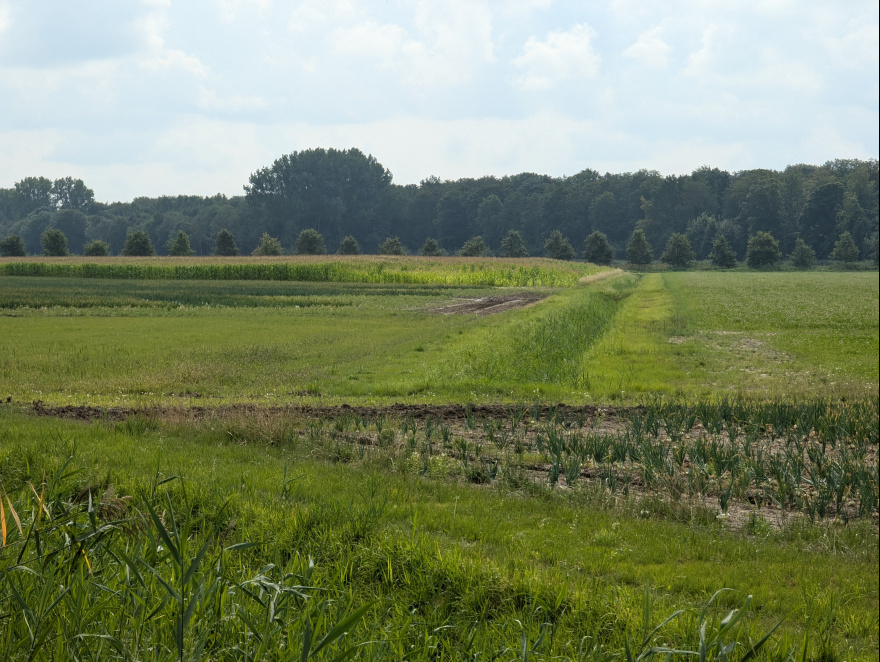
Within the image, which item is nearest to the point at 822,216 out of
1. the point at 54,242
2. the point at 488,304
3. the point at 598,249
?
the point at 598,249

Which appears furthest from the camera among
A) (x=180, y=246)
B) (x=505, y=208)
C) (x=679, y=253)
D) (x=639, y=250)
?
(x=505, y=208)

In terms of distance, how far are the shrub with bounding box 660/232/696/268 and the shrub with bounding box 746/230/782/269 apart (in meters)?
8.88

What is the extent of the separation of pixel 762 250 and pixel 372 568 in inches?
4566

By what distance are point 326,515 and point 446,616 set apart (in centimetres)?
163

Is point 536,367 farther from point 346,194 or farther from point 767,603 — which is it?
point 346,194

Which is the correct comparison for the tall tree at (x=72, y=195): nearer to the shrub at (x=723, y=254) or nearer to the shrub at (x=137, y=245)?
the shrub at (x=137, y=245)

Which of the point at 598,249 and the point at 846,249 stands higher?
the point at 598,249

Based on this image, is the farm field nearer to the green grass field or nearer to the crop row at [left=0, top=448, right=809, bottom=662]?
the crop row at [left=0, top=448, right=809, bottom=662]

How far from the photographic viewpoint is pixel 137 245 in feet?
269

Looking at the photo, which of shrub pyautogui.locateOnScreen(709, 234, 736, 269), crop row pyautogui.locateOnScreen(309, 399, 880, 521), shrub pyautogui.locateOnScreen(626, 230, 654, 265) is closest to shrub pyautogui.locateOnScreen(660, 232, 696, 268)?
shrub pyautogui.locateOnScreen(626, 230, 654, 265)

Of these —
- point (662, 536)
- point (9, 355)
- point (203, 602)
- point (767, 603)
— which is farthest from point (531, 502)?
point (9, 355)

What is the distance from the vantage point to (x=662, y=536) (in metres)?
6.67

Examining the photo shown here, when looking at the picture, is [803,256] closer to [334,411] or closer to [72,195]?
[72,195]

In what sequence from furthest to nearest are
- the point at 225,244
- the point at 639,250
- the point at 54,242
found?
the point at 639,250, the point at 225,244, the point at 54,242
